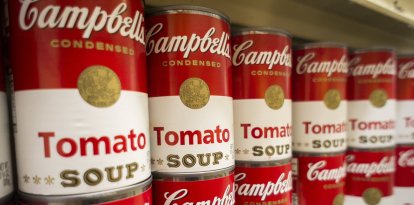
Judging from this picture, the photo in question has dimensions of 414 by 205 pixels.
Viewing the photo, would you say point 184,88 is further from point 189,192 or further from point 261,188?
point 261,188

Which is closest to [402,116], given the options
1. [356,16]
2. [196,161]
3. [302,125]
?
[356,16]

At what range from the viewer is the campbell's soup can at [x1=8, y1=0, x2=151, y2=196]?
1.61 ft

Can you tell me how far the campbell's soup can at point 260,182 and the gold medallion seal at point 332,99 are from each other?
0.86 ft

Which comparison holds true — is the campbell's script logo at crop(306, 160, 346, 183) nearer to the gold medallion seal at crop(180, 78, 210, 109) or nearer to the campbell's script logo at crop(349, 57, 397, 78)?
the campbell's script logo at crop(349, 57, 397, 78)

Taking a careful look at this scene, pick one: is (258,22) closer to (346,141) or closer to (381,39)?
(346,141)

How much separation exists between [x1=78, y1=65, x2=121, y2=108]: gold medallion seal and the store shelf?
362mm

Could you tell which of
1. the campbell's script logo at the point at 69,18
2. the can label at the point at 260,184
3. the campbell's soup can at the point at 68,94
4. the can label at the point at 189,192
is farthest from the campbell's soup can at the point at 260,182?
the campbell's script logo at the point at 69,18

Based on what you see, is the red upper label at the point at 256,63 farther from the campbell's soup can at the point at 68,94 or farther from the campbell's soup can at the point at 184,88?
the campbell's soup can at the point at 68,94

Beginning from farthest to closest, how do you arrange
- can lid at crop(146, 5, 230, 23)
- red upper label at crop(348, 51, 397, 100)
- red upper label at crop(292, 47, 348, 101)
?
red upper label at crop(348, 51, 397, 100) < red upper label at crop(292, 47, 348, 101) < can lid at crop(146, 5, 230, 23)

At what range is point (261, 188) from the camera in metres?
0.82

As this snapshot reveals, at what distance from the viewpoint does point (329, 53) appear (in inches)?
37.4

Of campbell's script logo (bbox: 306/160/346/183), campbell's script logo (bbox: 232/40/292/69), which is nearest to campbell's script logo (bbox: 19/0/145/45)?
campbell's script logo (bbox: 232/40/292/69)

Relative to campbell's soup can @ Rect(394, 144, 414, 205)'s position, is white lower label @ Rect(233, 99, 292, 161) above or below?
above

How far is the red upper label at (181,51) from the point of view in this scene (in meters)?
0.65
